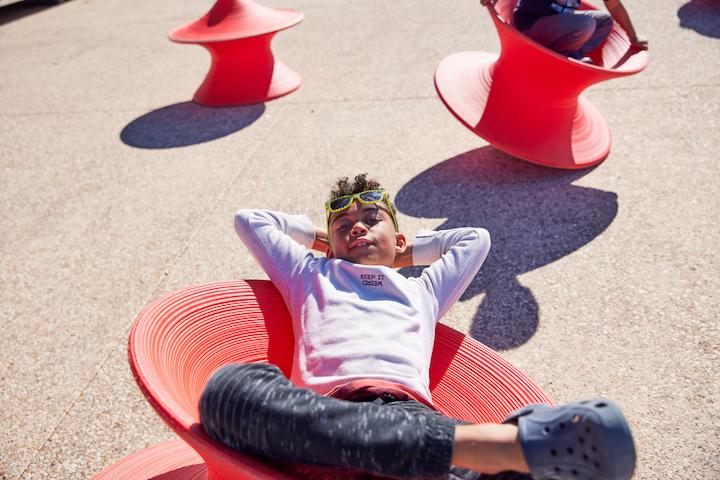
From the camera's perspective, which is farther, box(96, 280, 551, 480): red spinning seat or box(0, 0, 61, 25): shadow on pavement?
box(0, 0, 61, 25): shadow on pavement

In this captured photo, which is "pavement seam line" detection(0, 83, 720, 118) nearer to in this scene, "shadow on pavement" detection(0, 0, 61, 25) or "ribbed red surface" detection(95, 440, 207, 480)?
"ribbed red surface" detection(95, 440, 207, 480)

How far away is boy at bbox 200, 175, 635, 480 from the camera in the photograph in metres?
1.31

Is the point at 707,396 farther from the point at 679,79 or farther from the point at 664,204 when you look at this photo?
the point at 679,79

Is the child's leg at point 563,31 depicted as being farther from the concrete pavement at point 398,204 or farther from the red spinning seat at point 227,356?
the red spinning seat at point 227,356

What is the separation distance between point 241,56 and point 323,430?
4.48 metres

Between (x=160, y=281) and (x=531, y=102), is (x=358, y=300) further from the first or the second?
(x=531, y=102)

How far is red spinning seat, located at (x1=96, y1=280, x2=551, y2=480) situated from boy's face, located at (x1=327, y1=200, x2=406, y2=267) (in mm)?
308

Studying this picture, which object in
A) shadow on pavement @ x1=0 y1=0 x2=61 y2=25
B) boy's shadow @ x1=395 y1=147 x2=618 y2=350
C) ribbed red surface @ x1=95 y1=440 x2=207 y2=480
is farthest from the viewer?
shadow on pavement @ x1=0 y1=0 x2=61 y2=25

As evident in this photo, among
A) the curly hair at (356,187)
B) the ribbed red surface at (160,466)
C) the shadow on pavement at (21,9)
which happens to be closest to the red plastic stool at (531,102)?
the curly hair at (356,187)

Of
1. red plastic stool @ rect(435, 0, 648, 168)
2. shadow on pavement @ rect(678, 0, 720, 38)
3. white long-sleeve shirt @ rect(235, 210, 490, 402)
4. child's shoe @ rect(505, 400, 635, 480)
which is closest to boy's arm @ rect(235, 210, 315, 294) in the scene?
white long-sleeve shirt @ rect(235, 210, 490, 402)

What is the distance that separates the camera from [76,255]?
3.39 metres

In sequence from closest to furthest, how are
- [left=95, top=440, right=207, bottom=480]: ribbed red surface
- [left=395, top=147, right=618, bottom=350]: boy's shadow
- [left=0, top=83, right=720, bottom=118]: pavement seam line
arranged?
1. [left=95, top=440, right=207, bottom=480]: ribbed red surface
2. [left=395, top=147, right=618, bottom=350]: boy's shadow
3. [left=0, top=83, right=720, bottom=118]: pavement seam line

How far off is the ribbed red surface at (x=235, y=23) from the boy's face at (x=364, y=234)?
316cm

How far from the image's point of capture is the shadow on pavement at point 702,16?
5.63 meters
